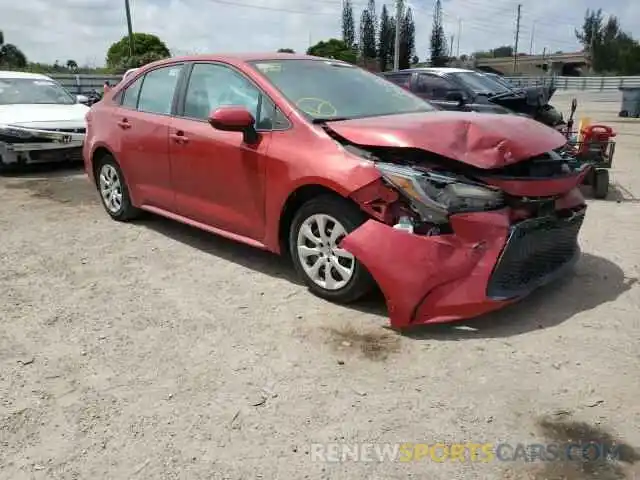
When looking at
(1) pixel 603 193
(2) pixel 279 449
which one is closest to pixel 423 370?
(2) pixel 279 449

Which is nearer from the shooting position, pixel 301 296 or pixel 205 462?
pixel 205 462

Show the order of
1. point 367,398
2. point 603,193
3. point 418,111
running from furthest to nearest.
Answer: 1. point 603,193
2. point 418,111
3. point 367,398

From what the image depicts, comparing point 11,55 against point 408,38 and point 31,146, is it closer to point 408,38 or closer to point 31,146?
point 31,146

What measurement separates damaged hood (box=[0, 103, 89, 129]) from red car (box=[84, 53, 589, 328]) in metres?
4.65

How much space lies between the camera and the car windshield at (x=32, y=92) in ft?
31.9

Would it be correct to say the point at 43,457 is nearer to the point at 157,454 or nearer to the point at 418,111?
the point at 157,454

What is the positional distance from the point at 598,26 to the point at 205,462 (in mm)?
82606

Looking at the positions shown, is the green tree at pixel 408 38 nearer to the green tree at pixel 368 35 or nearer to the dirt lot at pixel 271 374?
the green tree at pixel 368 35

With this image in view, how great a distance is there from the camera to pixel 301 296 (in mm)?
4129

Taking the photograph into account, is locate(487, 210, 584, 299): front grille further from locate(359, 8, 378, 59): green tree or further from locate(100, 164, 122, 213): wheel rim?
locate(359, 8, 378, 59): green tree

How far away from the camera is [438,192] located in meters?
3.44

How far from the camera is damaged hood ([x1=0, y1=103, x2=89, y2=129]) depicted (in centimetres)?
888

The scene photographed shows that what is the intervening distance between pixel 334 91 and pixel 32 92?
760 cm

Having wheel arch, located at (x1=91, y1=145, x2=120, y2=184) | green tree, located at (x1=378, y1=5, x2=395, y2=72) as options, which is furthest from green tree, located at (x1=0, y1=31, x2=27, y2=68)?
green tree, located at (x1=378, y1=5, x2=395, y2=72)
